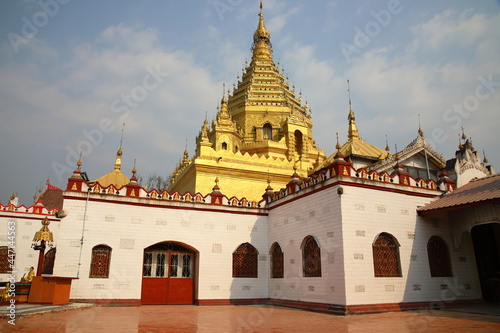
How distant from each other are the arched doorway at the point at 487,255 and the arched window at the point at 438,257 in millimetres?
1566

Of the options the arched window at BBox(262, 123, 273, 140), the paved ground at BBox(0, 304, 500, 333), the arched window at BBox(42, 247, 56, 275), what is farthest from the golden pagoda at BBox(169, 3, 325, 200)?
the paved ground at BBox(0, 304, 500, 333)

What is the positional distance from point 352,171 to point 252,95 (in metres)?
19.7

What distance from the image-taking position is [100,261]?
45.6ft

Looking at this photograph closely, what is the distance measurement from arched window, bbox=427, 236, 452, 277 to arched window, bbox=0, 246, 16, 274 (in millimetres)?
19795

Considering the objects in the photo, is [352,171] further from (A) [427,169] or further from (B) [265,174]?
(B) [265,174]

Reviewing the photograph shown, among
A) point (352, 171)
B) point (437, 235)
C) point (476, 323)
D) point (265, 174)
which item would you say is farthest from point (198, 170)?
point (476, 323)

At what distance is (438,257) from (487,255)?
2516 mm

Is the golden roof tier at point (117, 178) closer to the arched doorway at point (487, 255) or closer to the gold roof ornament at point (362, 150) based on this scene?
the gold roof ornament at point (362, 150)

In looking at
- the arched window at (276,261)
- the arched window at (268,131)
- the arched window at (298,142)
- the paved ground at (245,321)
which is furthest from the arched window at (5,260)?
the arched window at (298,142)

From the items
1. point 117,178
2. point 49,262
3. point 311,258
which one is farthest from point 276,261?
point 117,178

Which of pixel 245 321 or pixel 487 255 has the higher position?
pixel 487 255

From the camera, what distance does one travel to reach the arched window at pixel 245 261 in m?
15.9

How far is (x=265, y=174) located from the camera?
76.2 ft

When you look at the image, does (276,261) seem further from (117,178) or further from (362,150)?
(117,178)
